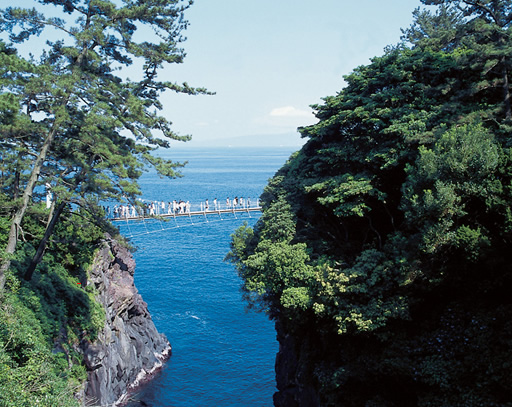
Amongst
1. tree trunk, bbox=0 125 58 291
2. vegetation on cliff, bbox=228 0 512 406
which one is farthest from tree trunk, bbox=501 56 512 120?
tree trunk, bbox=0 125 58 291

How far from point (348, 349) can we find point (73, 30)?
1646cm

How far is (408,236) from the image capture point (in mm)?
19672

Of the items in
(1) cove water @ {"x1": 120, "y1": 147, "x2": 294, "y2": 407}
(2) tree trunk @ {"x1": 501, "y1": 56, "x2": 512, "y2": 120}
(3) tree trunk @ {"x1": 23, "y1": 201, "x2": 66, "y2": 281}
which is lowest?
(1) cove water @ {"x1": 120, "y1": 147, "x2": 294, "y2": 407}

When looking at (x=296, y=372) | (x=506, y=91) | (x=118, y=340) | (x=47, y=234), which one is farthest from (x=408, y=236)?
(x=118, y=340)

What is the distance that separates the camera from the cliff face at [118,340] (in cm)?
2412

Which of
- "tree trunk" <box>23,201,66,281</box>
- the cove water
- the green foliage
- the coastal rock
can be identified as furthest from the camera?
the cove water

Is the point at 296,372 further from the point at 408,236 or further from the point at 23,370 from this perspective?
the point at 23,370

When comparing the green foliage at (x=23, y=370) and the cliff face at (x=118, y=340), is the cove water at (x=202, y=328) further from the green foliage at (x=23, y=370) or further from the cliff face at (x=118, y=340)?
the green foliage at (x=23, y=370)

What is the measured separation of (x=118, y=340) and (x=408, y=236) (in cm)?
2022

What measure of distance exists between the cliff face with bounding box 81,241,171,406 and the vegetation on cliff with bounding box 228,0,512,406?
30.1 feet

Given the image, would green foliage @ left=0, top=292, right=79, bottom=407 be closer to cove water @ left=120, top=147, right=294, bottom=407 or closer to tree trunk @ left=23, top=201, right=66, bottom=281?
tree trunk @ left=23, top=201, right=66, bottom=281

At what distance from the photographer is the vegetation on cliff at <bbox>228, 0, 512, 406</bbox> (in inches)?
630

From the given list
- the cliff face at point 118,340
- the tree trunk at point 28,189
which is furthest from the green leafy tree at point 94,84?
the cliff face at point 118,340

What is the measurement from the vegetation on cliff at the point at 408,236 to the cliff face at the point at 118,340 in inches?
362
